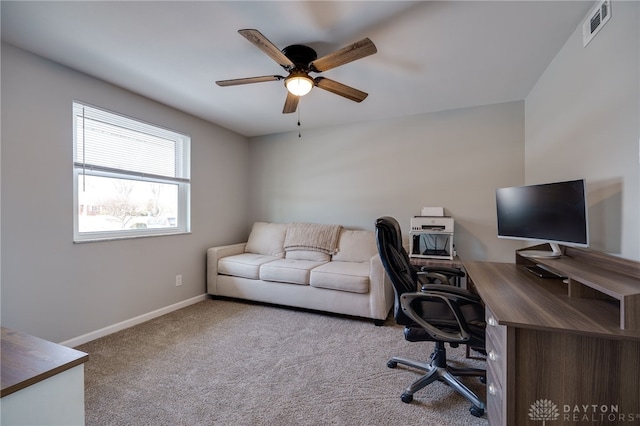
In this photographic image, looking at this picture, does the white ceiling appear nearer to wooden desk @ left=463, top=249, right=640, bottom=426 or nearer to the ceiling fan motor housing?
the ceiling fan motor housing

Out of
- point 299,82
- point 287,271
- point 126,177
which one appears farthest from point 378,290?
point 126,177

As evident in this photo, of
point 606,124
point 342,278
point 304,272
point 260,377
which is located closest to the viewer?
point 606,124

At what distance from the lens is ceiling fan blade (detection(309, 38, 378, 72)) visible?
5.36 ft

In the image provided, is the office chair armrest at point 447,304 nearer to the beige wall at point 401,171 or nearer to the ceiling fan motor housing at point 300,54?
the ceiling fan motor housing at point 300,54

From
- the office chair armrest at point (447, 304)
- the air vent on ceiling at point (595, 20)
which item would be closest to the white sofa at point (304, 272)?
the office chair armrest at point (447, 304)

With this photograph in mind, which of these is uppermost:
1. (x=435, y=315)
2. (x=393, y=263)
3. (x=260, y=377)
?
→ (x=393, y=263)

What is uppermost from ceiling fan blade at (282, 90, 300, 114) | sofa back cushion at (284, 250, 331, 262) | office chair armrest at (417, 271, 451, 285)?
ceiling fan blade at (282, 90, 300, 114)

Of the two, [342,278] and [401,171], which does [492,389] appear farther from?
[401,171]

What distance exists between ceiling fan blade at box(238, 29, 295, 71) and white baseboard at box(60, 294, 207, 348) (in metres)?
2.69

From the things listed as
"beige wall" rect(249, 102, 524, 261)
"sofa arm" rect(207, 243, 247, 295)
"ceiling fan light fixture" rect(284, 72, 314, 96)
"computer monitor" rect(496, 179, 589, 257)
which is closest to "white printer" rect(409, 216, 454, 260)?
"beige wall" rect(249, 102, 524, 261)

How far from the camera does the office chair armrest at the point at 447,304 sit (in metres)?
1.50

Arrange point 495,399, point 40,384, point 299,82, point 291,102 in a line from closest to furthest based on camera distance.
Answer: point 40,384 → point 495,399 → point 299,82 → point 291,102

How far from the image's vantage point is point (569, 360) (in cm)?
106

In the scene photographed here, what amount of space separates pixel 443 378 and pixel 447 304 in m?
0.58
